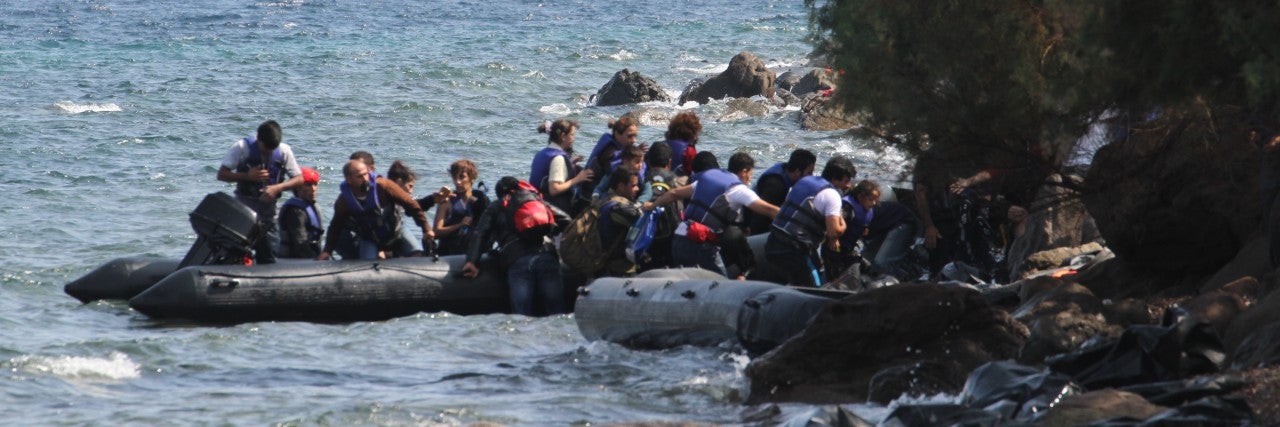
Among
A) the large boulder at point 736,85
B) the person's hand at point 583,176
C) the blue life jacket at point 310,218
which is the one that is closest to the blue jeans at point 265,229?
the blue life jacket at point 310,218

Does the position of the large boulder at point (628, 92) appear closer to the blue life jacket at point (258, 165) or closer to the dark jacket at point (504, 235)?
the blue life jacket at point (258, 165)

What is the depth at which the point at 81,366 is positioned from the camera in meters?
10.6

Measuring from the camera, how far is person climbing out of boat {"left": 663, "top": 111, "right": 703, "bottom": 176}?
42.6 ft

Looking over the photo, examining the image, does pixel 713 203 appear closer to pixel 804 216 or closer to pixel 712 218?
pixel 712 218

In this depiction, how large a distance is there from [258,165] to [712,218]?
143 inches

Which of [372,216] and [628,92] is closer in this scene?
[372,216]

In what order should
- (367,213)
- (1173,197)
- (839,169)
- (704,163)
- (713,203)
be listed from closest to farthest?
(1173,197) < (713,203) < (839,169) < (704,163) < (367,213)

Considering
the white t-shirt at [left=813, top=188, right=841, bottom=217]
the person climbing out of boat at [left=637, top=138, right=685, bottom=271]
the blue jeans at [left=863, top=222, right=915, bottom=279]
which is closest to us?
the white t-shirt at [left=813, top=188, right=841, bottom=217]

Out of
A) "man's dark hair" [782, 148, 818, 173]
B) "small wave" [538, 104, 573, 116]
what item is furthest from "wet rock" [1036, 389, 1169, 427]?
"small wave" [538, 104, 573, 116]

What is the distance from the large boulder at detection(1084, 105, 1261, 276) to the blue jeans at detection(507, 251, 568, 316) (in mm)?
3949

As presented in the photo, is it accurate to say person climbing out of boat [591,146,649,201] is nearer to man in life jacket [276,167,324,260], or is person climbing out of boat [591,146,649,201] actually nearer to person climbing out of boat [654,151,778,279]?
person climbing out of boat [654,151,778,279]

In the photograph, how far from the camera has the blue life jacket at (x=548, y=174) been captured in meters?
12.9

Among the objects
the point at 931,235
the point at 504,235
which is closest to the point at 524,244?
the point at 504,235

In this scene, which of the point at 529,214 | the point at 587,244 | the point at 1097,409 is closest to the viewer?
the point at 1097,409
